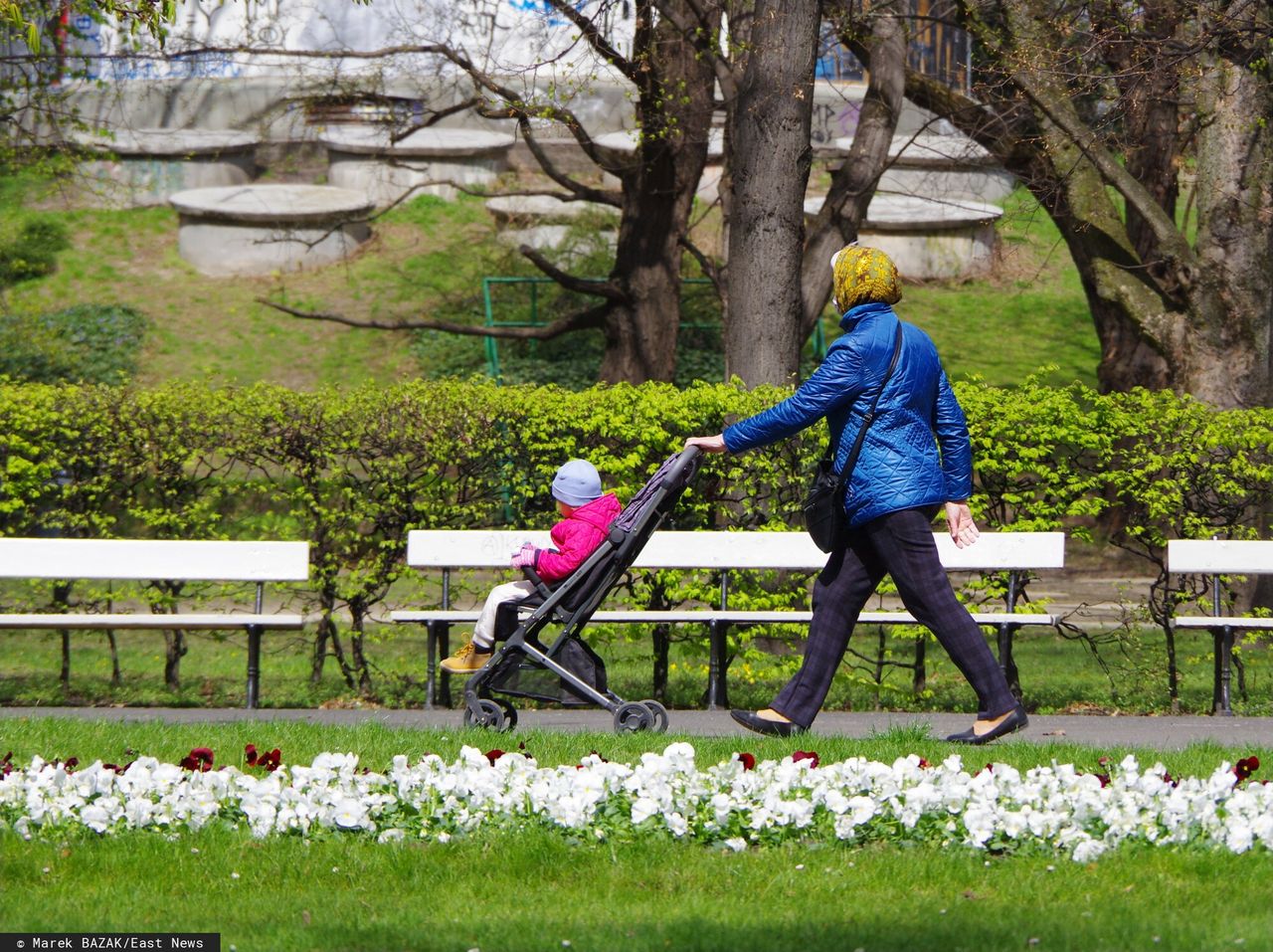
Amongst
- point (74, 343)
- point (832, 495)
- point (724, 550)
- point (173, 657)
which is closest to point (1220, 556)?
point (724, 550)

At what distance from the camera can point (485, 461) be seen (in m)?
8.84

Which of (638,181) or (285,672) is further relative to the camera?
(638,181)

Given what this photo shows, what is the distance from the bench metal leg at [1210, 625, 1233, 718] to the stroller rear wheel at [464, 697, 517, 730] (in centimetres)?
379

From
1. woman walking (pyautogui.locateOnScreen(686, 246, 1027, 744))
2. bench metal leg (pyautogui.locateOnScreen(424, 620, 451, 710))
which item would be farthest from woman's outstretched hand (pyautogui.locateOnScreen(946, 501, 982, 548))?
bench metal leg (pyautogui.locateOnScreen(424, 620, 451, 710))

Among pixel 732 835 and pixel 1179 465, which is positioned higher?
pixel 1179 465

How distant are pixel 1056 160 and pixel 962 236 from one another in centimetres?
1474

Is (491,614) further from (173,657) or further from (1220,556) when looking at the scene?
(1220,556)

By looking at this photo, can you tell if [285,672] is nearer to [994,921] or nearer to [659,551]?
[659,551]

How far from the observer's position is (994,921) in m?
3.82

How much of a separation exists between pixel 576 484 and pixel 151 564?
270 cm

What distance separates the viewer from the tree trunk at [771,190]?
10.8 metres

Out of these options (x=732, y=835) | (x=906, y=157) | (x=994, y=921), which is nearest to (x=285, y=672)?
(x=732, y=835)

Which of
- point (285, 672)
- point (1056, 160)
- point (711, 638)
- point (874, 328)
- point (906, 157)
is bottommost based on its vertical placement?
point (285, 672)

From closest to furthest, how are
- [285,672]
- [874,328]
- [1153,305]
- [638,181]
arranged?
[874,328] < [285,672] < [1153,305] < [638,181]
